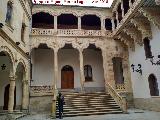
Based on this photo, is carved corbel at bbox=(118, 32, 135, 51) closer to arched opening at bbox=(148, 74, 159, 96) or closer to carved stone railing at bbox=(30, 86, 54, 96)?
arched opening at bbox=(148, 74, 159, 96)

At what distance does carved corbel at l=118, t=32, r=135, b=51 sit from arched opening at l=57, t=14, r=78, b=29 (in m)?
5.56

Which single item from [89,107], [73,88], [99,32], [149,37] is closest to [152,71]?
[149,37]

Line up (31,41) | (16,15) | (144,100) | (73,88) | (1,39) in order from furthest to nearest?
(73,88)
(31,41)
(144,100)
(16,15)
(1,39)

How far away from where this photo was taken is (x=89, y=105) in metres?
14.8

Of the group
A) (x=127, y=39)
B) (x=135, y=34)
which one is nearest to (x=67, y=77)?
(x=127, y=39)

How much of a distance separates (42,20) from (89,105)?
435 inches

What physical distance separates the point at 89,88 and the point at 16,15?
10453mm

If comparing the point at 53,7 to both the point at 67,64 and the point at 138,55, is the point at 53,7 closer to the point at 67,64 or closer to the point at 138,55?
the point at 67,64

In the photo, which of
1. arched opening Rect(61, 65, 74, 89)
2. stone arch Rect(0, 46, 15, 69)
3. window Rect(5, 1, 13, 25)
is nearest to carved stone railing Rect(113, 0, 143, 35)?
arched opening Rect(61, 65, 74, 89)

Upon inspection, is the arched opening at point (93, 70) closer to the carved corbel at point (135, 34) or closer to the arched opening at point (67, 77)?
the arched opening at point (67, 77)

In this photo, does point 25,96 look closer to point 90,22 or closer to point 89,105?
point 89,105

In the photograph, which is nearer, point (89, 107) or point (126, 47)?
point (89, 107)

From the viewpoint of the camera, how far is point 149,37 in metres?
14.5

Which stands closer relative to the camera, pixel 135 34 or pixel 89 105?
pixel 89 105
